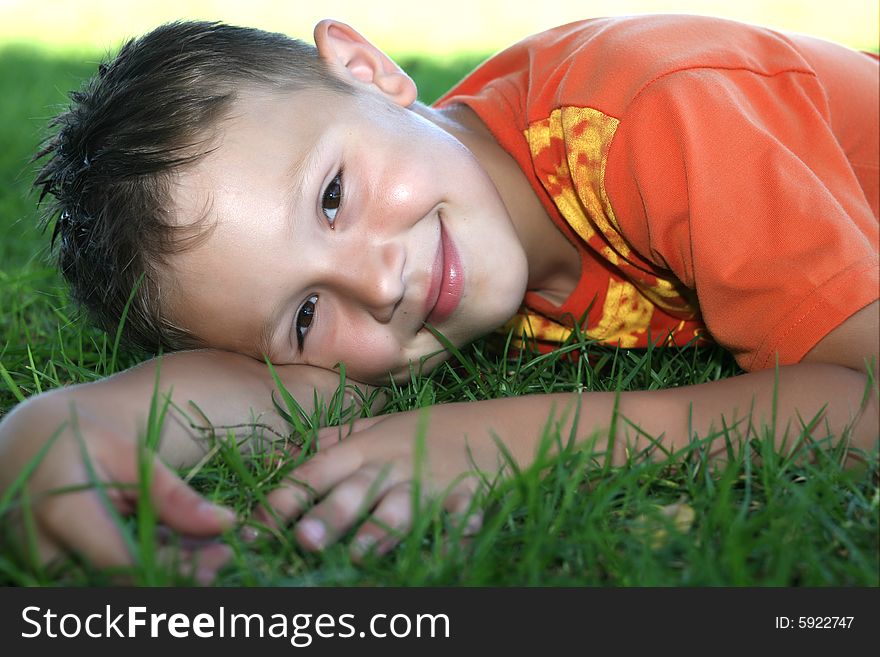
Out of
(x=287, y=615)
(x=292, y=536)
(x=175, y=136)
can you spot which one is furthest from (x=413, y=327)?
(x=287, y=615)

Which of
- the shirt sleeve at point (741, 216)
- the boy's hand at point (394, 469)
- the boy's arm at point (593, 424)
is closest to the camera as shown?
the boy's hand at point (394, 469)

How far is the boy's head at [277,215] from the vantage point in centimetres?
170

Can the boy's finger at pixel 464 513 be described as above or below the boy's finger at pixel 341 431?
above

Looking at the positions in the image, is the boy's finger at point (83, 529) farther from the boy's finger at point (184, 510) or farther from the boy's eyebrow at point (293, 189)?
the boy's eyebrow at point (293, 189)

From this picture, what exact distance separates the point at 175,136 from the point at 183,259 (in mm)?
219

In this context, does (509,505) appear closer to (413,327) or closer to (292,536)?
(292,536)

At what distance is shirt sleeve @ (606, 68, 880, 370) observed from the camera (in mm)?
1627

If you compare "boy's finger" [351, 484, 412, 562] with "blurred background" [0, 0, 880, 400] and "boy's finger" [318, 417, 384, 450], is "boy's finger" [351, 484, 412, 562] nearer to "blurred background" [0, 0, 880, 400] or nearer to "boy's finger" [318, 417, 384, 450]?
"boy's finger" [318, 417, 384, 450]

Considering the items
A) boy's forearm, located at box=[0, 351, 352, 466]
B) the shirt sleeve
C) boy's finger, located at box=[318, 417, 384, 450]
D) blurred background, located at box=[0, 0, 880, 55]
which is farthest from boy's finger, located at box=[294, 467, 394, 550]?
blurred background, located at box=[0, 0, 880, 55]

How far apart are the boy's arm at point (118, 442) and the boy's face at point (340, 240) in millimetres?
120

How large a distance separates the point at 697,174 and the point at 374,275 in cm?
57

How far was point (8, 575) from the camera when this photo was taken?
1219mm

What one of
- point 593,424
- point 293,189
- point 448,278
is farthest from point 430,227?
point 593,424

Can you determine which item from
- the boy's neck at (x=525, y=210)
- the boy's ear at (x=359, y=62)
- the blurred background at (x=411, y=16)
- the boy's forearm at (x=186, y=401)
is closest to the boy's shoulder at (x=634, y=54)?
the boy's neck at (x=525, y=210)
